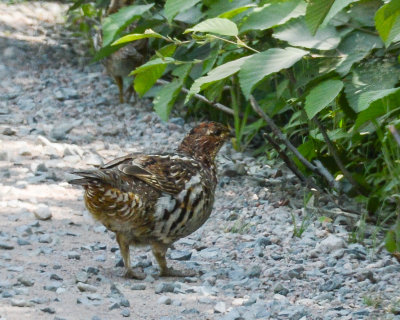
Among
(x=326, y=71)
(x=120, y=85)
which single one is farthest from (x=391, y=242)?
(x=120, y=85)

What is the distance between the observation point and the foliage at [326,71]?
17.3 ft

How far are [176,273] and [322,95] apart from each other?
1.48 m

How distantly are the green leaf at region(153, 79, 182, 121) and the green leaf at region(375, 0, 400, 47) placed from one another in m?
2.06

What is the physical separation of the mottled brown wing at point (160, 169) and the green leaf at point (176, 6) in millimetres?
1082

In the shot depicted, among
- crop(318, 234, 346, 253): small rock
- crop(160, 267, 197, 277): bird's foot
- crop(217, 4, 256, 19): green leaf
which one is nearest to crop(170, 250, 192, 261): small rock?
crop(160, 267, 197, 277): bird's foot

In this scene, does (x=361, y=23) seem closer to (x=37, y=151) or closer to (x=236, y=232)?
(x=236, y=232)

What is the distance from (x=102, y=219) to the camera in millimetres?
5336

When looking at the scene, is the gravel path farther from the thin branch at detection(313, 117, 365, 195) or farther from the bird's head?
the bird's head

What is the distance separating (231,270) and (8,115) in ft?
15.6

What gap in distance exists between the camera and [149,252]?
6305mm

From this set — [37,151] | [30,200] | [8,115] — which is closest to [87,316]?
[30,200]

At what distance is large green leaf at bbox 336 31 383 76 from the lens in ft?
18.6

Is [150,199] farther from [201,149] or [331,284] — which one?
[331,284]

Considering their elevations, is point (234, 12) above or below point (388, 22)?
below
